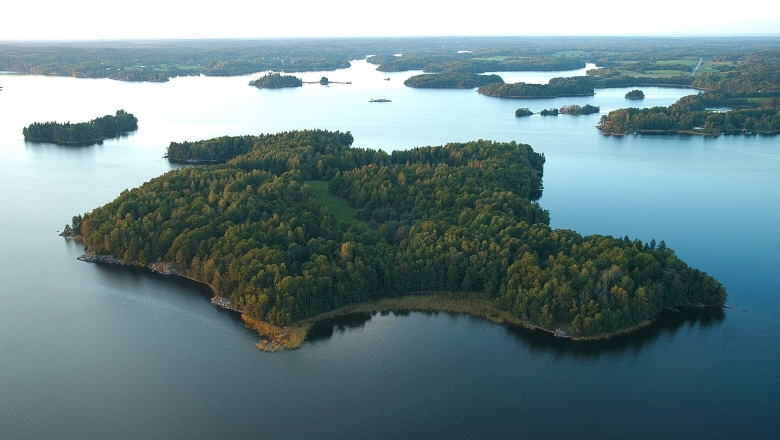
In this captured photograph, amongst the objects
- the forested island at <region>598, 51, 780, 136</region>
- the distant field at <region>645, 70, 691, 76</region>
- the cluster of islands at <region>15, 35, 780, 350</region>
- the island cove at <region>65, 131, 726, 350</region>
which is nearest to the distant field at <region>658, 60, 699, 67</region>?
the distant field at <region>645, 70, 691, 76</region>

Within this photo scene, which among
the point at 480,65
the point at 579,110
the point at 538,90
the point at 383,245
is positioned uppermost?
the point at 480,65

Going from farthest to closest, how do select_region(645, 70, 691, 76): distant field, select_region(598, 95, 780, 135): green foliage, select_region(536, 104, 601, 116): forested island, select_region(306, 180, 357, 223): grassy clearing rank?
select_region(645, 70, 691, 76): distant field < select_region(536, 104, 601, 116): forested island < select_region(598, 95, 780, 135): green foliage < select_region(306, 180, 357, 223): grassy clearing

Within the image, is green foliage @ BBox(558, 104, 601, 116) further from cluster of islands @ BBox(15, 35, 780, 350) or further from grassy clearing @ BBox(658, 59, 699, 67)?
grassy clearing @ BBox(658, 59, 699, 67)

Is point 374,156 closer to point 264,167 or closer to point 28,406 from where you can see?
point 264,167

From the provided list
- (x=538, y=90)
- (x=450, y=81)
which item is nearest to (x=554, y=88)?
(x=538, y=90)

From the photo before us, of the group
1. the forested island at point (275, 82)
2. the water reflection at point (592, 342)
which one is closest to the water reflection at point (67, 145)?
the water reflection at point (592, 342)

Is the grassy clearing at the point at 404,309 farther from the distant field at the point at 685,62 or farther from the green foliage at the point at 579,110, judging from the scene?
the distant field at the point at 685,62

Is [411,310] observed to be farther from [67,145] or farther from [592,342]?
[67,145]
